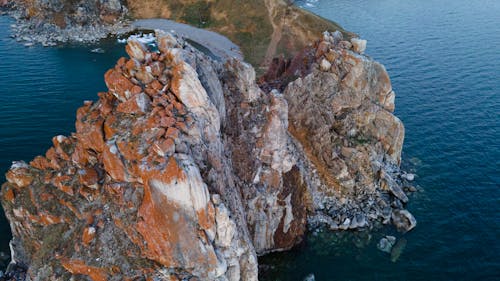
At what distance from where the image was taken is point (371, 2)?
514ft

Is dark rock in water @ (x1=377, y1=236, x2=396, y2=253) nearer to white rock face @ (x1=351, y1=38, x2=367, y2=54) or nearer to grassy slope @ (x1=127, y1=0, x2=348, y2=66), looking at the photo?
white rock face @ (x1=351, y1=38, x2=367, y2=54)

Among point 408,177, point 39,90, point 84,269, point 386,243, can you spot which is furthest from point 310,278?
point 39,90

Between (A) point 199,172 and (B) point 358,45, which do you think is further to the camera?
(B) point 358,45

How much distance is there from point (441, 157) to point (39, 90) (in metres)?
80.8

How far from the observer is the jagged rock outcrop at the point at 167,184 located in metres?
28.2

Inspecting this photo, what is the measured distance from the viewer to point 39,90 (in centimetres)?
7419

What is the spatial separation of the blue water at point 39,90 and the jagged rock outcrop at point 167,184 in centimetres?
1328

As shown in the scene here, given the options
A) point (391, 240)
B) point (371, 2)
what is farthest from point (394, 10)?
point (391, 240)

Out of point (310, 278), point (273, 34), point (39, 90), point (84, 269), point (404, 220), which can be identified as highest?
point (273, 34)

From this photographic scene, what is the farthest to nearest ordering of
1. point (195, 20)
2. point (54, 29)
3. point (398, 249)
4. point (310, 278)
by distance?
point (195, 20)
point (54, 29)
point (398, 249)
point (310, 278)

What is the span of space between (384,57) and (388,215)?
62.2 metres

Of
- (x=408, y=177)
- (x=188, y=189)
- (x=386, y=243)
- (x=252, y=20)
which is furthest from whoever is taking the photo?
(x=252, y=20)

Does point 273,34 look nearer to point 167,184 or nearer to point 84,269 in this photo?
point 167,184

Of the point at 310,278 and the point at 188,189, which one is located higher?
the point at 188,189
